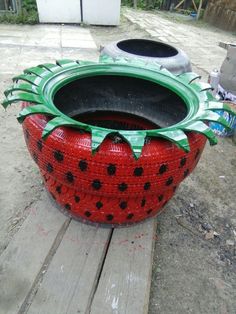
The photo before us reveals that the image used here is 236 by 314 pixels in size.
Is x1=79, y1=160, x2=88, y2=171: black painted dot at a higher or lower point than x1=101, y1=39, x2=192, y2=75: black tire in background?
higher

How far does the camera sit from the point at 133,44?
2.91 meters

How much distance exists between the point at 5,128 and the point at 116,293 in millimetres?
1962

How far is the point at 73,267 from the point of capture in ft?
4.89

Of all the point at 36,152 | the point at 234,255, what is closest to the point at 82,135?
the point at 36,152

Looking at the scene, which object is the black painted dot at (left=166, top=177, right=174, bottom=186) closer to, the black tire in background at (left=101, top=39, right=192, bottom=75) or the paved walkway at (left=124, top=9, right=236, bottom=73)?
the black tire in background at (left=101, top=39, right=192, bottom=75)

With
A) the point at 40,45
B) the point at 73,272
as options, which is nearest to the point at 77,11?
the point at 40,45

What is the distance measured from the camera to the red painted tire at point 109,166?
1.26 meters

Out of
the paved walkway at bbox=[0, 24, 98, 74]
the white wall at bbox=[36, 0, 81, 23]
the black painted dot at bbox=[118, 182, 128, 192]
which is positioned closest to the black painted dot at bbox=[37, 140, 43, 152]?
the black painted dot at bbox=[118, 182, 128, 192]

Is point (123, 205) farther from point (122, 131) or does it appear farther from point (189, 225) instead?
point (189, 225)

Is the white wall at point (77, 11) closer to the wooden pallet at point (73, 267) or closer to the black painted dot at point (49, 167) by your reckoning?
the wooden pallet at point (73, 267)

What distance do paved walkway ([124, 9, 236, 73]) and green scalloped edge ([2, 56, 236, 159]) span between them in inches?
150

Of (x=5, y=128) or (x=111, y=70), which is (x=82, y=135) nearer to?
(x=111, y=70)

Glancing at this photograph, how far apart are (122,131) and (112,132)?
4 centimetres

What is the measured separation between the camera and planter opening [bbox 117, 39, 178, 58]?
9.32ft
